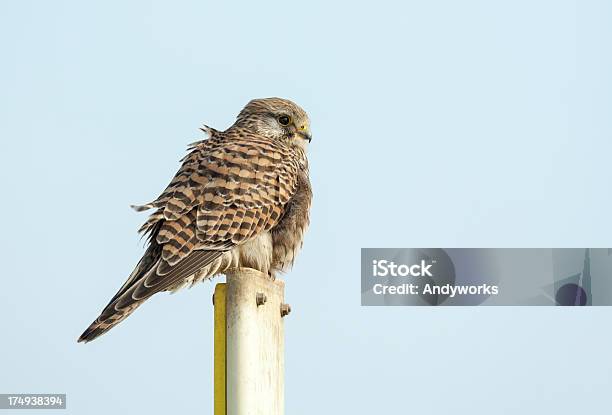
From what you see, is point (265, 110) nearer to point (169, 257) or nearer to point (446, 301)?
point (169, 257)

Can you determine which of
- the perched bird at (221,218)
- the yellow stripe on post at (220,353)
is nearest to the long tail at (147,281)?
the perched bird at (221,218)

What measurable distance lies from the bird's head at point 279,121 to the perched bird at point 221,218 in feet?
0.52

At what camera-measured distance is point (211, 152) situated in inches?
240

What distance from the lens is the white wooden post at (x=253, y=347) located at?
4.14 metres

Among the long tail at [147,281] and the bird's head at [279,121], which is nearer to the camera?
the long tail at [147,281]

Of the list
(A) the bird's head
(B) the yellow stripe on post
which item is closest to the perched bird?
(A) the bird's head

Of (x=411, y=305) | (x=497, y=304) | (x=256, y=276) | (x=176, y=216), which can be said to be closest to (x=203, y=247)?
(x=176, y=216)

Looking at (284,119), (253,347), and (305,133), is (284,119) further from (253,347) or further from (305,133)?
(253,347)

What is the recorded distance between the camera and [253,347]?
166 inches

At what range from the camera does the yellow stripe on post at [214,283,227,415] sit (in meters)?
4.16

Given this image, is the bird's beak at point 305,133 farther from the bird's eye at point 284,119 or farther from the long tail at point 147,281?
Answer: the long tail at point 147,281

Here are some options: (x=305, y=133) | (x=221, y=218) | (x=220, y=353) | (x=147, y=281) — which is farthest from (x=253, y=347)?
(x=305, y=133)

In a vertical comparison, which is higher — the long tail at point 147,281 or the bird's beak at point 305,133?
the bird's beak at point 305,133

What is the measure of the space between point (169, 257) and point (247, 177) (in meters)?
0.81
